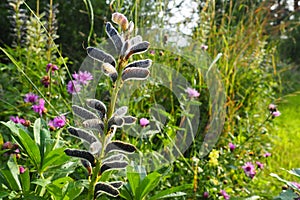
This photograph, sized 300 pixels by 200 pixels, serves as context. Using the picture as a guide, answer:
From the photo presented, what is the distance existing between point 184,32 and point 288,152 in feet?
4.91

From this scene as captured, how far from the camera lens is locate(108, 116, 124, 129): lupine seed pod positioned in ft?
2.56

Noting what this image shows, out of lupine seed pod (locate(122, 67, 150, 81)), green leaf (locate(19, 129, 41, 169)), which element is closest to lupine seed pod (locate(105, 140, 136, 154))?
lupine seed pod (locate(122, 67, 150, 81))

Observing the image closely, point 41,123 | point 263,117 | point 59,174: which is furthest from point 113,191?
point 263,117

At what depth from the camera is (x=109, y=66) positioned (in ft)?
2.55

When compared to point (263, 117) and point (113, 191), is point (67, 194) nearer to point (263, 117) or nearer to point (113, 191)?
point (113, 191)

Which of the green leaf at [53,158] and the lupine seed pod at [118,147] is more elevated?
the lupine seed pod at [118,147]

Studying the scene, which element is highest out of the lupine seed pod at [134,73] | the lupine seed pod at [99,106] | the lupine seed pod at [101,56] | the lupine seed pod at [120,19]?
the lupine seed pod at [120,19]

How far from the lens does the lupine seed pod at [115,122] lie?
0.78m

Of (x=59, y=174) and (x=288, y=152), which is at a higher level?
(x=59, y=174)

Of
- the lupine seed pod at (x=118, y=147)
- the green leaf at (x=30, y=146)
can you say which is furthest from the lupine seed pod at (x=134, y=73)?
the green leaf at (x=30, y=146)

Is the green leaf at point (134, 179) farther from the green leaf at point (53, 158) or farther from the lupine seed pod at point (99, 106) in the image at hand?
the lupine seed pod at point (99, 106)

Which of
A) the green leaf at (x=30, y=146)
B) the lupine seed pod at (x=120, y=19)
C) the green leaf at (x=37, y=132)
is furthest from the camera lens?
the green leaf at (x=37, y=132)

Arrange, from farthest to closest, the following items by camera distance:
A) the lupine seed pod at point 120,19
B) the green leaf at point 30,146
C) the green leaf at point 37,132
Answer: the green leaf at point 37,132
the green leaf at point 30,146
the lupine seed pod at point 120,19

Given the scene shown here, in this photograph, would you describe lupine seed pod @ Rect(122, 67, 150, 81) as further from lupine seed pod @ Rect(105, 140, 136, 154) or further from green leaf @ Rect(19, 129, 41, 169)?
green leaf @ Rect(19, 129, 41, 169)
